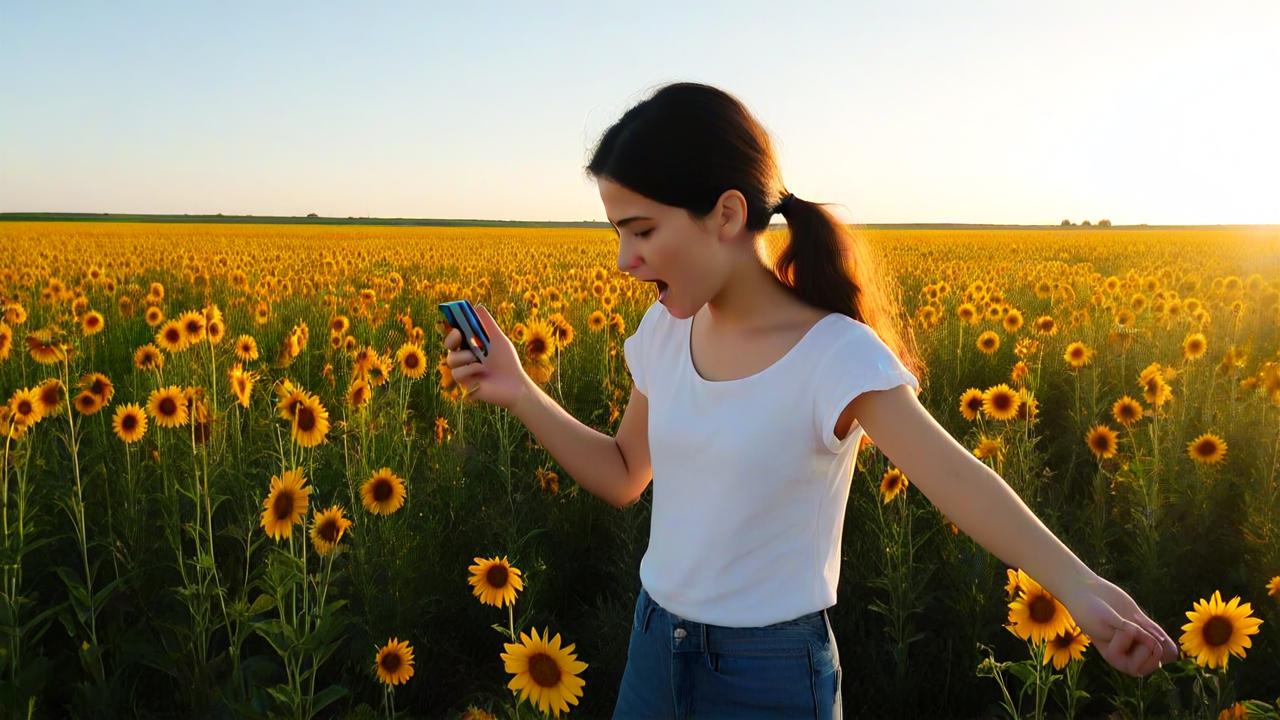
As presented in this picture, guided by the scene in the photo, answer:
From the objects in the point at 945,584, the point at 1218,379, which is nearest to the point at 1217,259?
the point at 1218,379

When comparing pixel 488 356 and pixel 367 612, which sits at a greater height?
pixel 488 356

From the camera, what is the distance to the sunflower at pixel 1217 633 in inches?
77.9

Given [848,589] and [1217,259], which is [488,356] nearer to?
[848,589]

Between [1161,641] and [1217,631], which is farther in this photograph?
[1217,631]

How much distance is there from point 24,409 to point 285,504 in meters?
1.36

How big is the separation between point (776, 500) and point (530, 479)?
100 inches

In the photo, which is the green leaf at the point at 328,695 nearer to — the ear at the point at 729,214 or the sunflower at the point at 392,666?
the sunflower at the point at 392,666

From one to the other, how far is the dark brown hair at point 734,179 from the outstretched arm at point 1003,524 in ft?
1.12

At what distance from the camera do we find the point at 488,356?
2162 mm

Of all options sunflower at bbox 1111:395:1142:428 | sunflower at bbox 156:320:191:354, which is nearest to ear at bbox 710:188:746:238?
sunflower at bbox 156:320:191:354

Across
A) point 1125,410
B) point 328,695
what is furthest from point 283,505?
point 1125,410

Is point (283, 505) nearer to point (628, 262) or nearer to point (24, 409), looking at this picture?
point (628, 262)

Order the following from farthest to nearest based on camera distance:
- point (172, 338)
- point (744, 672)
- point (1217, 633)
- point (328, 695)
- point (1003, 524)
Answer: point (172, 338)
point (328, 695)
point (1217, 633)
point (744, 672)
point (1003, 524)

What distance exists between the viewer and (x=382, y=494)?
2.81 m
